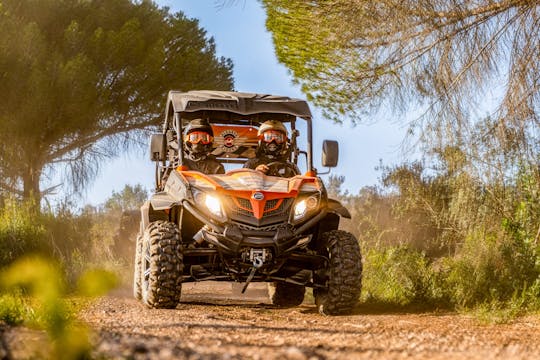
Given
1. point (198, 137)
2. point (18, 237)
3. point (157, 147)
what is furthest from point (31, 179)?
point (198, 137)

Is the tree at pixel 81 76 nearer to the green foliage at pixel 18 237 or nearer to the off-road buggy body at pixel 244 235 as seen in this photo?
the green foliage at pixel 18 237

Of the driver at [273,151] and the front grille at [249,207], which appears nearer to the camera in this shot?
the front grille at [249,207]

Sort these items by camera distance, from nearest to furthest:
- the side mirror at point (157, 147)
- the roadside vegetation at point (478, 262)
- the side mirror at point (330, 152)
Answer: the side mirror at point (330, 152) → the side mirror at point (157, 147) → the roadside vegetation at point (478, 262)

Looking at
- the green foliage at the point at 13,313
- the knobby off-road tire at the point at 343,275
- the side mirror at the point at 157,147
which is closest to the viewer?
the green foliage at the point at 13,313

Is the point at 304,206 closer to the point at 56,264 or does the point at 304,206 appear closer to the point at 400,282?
the point at 400,282

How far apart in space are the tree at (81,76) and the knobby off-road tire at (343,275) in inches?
502

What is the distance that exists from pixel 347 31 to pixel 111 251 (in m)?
9.76

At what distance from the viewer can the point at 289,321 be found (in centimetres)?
662

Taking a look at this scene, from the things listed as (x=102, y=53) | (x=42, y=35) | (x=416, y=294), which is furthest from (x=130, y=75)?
(x=416, y=294)

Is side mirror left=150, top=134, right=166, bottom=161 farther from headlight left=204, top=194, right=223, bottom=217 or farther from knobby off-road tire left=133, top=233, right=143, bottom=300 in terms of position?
headlight left=204, top=194, right=223, bottom=217

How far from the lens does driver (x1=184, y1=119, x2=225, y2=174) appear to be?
812 cm

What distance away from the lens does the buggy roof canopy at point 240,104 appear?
328 inches

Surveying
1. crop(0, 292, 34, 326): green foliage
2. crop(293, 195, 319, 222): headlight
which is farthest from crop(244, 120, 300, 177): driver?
crop(0, 292, 34, 326): green foliage

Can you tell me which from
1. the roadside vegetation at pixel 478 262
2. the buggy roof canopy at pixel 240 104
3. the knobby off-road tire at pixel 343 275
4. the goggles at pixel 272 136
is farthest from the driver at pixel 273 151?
the roadside vegetation at pixel 478 262
